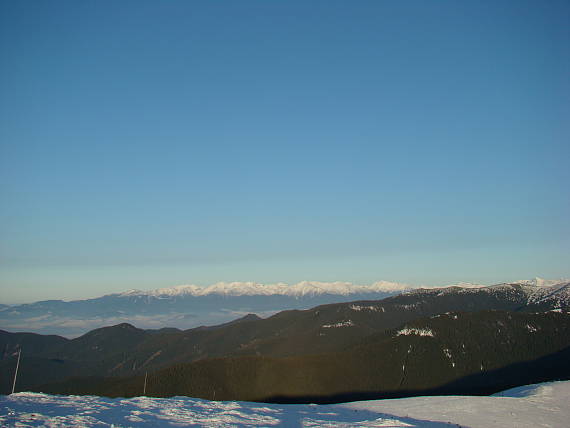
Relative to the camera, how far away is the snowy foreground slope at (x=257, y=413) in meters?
32.2

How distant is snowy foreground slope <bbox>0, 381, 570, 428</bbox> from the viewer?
32250 millimetres

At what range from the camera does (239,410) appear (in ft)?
129

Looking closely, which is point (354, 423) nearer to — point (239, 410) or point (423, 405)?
point (239, 410)

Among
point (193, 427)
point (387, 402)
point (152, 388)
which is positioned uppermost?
point (193, 427)

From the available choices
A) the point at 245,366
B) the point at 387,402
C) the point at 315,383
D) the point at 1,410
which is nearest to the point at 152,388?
the point at 245,366

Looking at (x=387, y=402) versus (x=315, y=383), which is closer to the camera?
(x=387, y=402)

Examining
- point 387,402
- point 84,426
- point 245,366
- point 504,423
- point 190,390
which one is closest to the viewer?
point 84,426

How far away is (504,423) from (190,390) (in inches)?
5997

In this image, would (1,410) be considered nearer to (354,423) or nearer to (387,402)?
(354,423)

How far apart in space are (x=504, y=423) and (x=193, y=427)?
33173mm

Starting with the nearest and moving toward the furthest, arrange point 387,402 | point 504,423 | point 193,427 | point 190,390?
point 193,427, point 504,423, point 387,402, point 190,390

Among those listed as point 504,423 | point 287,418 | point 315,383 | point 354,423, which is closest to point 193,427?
point 287,418

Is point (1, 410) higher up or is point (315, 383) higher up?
point (1, 410)

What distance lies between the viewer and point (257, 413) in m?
38.9
